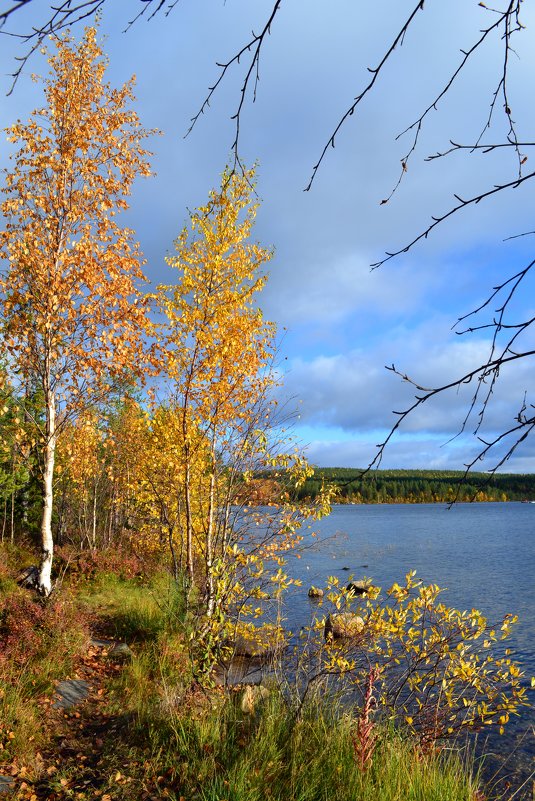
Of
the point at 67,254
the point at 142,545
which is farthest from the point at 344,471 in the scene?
the point at 67,254

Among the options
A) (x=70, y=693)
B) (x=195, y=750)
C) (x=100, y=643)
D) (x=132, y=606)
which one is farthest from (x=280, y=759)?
(x=132, y=606)

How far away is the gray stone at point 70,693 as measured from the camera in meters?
7.45

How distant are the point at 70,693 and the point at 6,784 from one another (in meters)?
2.75

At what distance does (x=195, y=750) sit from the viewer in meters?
5.13

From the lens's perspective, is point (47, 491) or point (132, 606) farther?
point (132, 606)

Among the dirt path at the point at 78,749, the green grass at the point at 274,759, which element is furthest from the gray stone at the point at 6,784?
the green grass at the point at 274,759

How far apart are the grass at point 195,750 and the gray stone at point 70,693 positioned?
163 mm

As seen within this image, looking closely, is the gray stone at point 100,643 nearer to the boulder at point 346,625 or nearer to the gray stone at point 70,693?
the gray stone at point 70,693

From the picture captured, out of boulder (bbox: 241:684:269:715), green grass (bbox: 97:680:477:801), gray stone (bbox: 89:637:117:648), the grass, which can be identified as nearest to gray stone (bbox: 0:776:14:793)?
the grass

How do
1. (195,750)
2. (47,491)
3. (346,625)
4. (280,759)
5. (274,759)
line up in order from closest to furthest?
(274,759), (280,759), (195,750), (346,625), (47,491)

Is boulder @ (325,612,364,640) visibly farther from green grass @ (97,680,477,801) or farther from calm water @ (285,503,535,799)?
calm water @ (285,503,535,799)

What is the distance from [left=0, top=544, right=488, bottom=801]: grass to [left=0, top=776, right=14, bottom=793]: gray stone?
162 mm

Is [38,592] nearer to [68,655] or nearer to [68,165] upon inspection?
[68,655]

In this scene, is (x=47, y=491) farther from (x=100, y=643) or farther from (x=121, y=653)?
(x=121, y=653)
